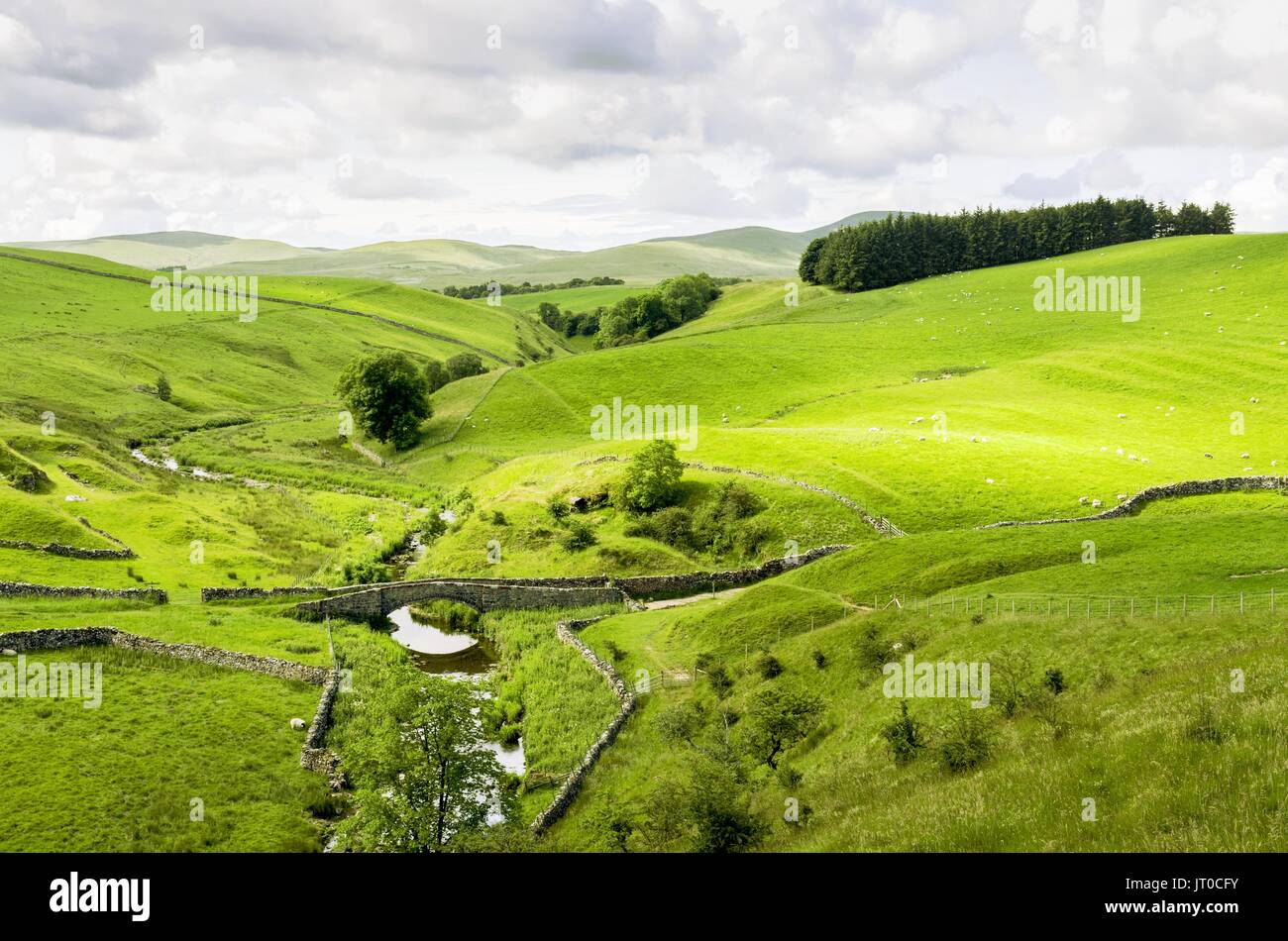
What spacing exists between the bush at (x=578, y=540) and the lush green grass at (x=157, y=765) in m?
23.8

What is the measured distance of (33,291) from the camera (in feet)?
536

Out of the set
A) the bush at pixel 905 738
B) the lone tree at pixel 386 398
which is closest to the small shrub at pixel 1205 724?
the bush at pixel 905 738

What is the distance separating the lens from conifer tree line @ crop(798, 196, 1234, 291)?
164125mm

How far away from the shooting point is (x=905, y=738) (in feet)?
82.2

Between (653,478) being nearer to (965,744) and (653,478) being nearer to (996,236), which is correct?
(965,744)

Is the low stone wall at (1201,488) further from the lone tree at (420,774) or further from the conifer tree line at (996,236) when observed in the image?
the conifer tree line at (996,236)

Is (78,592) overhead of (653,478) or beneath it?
beneath

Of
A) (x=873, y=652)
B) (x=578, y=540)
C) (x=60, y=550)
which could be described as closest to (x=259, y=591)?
(x=60, y=550)

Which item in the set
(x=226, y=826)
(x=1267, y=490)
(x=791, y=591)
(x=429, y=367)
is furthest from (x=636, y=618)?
(x=429, y=367)

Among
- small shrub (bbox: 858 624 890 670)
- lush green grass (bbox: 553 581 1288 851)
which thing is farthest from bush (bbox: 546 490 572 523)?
small shrub (bbox: 858 624 890 670)

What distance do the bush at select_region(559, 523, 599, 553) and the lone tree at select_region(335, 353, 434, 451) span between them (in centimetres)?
5102

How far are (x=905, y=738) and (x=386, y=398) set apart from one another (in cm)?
9477

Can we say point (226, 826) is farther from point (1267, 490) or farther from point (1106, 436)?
point (1106, 436)

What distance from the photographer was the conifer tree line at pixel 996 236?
16412 cm
